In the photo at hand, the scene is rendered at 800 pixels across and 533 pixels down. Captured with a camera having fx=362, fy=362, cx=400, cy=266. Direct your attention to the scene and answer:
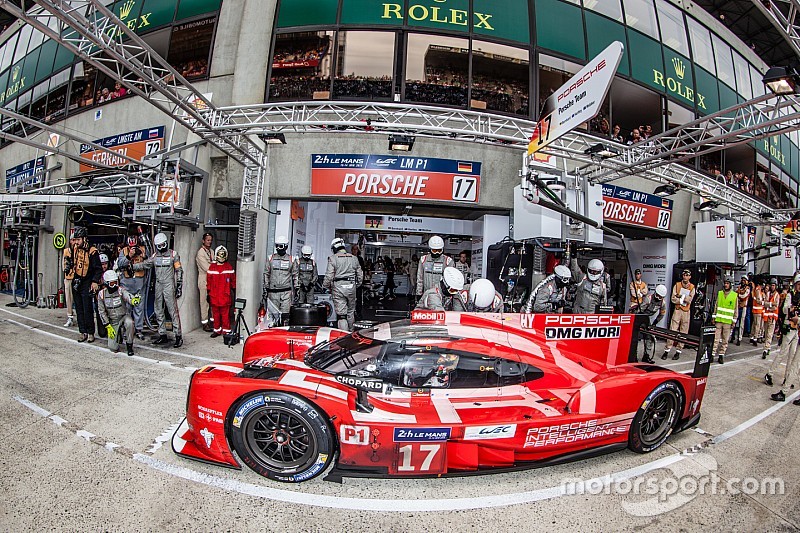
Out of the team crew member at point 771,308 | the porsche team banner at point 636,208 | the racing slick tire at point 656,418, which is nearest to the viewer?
the racing slick tire at point 656,418

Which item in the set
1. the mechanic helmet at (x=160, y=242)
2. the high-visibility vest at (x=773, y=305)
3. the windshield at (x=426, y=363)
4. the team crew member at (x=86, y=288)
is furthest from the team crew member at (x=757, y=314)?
the team crew member at (x=86, y=288)

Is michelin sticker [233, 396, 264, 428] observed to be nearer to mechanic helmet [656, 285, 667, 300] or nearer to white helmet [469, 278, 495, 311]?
white helmet [469, 278, 495, 311]

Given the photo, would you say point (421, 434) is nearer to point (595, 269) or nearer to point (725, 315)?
point (595, 269)

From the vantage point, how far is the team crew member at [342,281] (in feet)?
21.9

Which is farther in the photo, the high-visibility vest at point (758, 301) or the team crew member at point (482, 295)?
the high-visibility vest at point (758, 301)

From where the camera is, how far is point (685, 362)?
6.82 meters

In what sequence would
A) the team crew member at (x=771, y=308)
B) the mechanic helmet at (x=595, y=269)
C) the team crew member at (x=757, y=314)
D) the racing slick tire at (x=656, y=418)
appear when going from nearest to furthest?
the racing slick tire at (x=656, y=418) → the mechanic helmet at (x=595, y=269) → the team crew member at (x=771, y=308) → the team crew member at (x=757, y=314)

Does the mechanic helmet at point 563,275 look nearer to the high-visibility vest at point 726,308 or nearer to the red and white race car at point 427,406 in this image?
the red and white race car at point 427,406

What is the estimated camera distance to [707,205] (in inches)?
398

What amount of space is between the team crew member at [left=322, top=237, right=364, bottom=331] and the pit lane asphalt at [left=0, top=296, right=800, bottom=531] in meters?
3.20

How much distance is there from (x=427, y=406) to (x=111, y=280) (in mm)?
5662

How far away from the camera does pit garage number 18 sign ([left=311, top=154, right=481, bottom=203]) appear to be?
25.7 feet

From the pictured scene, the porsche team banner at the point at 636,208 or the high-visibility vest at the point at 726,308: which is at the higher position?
the porsche team banner at the point at 636,208

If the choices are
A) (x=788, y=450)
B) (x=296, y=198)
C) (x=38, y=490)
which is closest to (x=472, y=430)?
(x=38, y=490)
